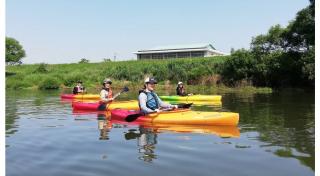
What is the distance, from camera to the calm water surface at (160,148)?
6422 mm

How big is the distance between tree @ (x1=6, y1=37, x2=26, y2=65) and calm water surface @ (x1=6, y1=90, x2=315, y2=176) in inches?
1901

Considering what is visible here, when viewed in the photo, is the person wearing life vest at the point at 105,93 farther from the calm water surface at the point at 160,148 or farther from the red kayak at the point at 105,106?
the calm water surface at the point at 160,148

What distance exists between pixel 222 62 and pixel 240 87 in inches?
155

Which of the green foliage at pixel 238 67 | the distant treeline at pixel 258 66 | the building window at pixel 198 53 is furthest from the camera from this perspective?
the building window at pixel 198 53

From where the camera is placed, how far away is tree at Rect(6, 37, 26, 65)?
188 feet

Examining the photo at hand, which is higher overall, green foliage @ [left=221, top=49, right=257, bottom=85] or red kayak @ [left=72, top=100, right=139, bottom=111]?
green foliage @ [left=221, top=49, right=257, bottom=85]

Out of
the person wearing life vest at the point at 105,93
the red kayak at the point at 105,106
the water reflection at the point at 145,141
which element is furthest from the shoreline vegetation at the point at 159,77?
the water reflection at the point at 145,141

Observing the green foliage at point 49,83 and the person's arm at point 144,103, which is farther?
the green foliage at point 49,83

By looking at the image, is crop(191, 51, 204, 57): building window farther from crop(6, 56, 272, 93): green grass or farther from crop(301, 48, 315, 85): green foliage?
crop(301, 48, 315, 85): green foliage

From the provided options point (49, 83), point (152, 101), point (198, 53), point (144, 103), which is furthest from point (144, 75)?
point (144, 103)

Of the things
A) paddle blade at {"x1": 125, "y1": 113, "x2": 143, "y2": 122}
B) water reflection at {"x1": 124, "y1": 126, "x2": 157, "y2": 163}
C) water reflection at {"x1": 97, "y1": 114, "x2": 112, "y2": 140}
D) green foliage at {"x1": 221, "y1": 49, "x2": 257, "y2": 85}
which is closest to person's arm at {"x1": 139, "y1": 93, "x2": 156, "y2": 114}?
paddle blade at {"x1": 125, "y1": 113, "x2": 143, "y2": 122}

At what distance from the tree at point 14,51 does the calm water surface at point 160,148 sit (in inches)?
1901
